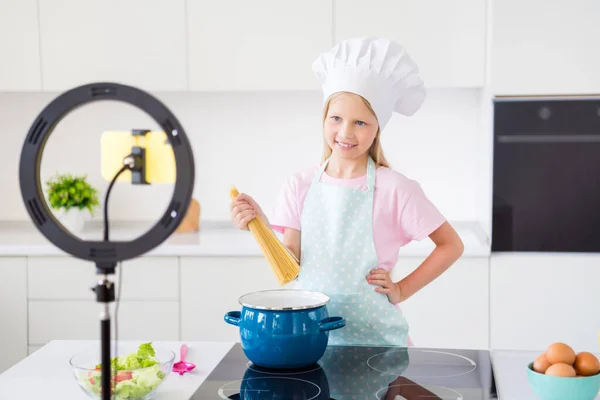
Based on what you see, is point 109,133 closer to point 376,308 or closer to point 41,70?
point 376,308

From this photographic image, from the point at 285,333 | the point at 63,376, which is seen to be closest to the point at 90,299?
the point at 63,376

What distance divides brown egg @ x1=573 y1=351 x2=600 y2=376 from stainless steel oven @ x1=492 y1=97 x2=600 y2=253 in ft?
5.75

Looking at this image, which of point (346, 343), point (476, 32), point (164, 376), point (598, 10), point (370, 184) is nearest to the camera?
point (164, 376)

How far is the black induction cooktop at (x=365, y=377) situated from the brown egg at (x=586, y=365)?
13cm

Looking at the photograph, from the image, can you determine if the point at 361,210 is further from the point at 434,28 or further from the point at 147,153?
the point at 434,28

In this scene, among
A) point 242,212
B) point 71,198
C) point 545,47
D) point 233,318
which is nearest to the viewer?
point 233,318

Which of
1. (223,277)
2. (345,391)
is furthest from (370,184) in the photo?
(223,277)

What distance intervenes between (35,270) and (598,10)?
2.32 meters

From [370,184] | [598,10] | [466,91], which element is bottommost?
[370,184]

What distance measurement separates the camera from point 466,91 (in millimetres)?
3322

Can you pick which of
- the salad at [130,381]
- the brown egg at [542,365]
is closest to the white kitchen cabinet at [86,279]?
the salad at [130,381]

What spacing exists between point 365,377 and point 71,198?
7.25 ft

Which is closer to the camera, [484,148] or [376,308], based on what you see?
[376,308]

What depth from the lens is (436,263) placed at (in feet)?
5.58
